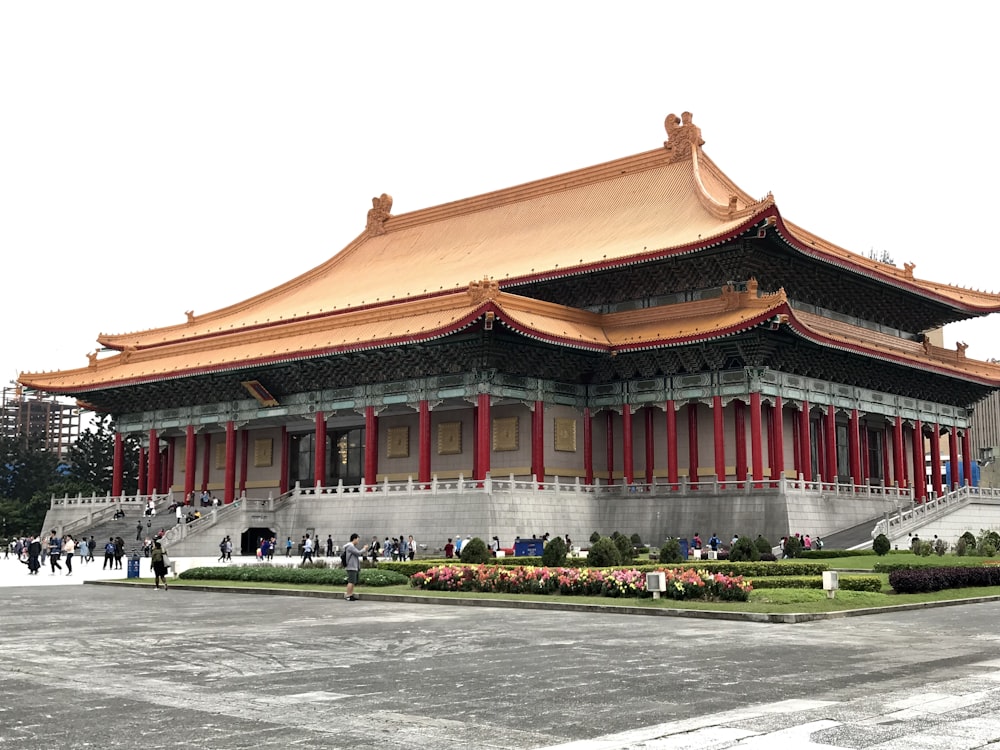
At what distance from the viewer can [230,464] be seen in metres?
57.4

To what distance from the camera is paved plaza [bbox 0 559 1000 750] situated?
9430 millimetres

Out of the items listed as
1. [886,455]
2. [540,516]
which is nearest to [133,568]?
[540,516]

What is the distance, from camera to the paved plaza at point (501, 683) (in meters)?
9.43

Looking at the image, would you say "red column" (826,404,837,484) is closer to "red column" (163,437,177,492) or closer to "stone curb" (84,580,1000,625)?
"stone curb" (84,580,1000,625)

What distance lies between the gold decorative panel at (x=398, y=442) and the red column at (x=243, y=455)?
9.98 m

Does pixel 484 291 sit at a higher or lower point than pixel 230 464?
higher

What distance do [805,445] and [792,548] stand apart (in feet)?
38.8

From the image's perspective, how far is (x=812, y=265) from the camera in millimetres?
50188

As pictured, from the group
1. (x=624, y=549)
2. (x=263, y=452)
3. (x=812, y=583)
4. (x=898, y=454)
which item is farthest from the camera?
(x=263, y=452)

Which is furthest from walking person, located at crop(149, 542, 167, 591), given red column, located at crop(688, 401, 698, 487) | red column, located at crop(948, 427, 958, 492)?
red column, located at crop(948, 427, 958, 492)

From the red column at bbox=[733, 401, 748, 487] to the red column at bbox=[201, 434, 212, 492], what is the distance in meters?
29.7

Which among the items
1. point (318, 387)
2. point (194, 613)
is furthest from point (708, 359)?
point (194, 613)

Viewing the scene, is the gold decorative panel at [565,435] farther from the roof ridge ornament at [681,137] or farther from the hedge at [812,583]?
the hedge at [812,583]

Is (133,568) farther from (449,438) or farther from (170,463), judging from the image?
(170,463)
